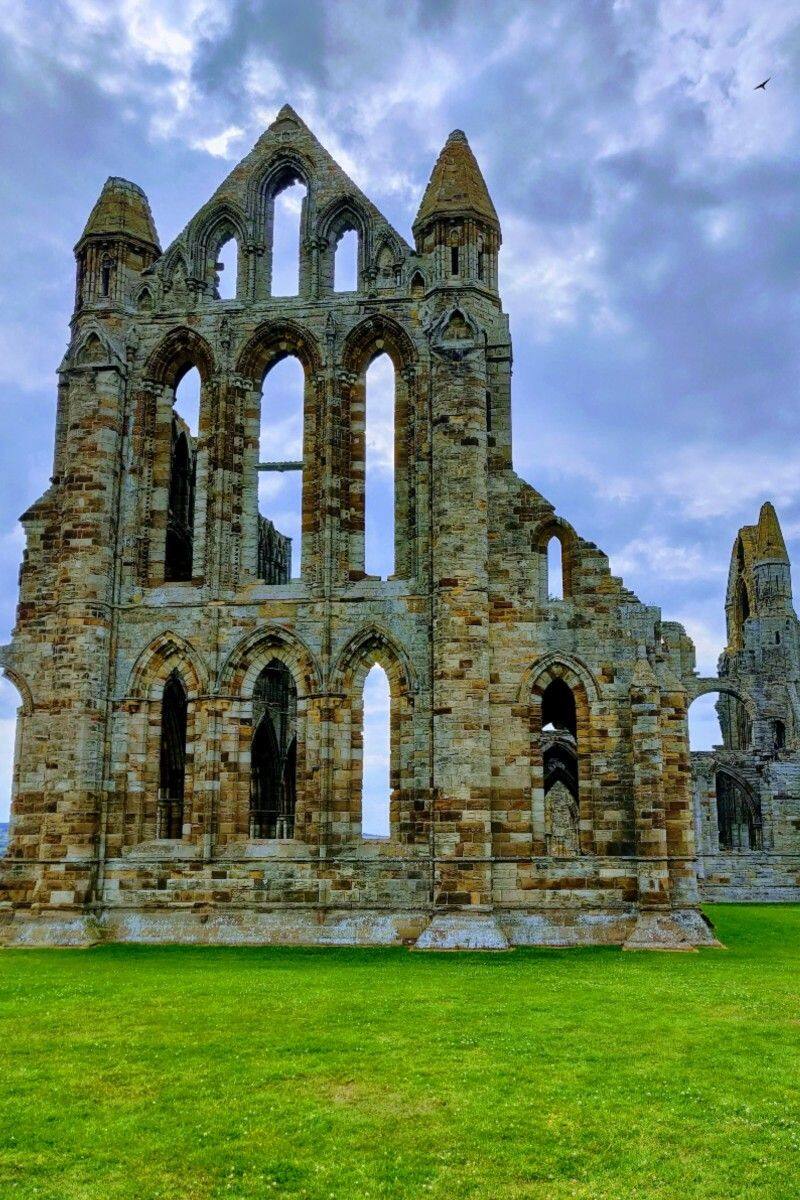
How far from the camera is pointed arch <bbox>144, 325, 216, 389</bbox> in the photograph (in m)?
23.7

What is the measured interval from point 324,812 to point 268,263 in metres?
12.0

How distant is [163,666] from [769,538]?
158 ft

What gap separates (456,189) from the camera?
23672 mm

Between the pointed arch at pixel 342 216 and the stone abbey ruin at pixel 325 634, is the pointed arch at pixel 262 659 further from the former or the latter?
the pointed arch at pixel 342 216

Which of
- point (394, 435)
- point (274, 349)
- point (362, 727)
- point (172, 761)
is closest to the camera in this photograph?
point (362, 727)

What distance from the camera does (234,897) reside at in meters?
20.7

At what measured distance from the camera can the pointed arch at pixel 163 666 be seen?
21969 millimetres

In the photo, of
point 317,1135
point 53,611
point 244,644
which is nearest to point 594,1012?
point 317,1135

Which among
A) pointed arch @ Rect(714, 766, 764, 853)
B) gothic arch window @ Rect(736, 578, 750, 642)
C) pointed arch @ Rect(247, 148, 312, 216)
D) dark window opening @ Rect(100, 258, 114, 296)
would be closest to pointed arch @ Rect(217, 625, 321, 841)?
dark window opening @ Rect(100, 258, 114, 296)

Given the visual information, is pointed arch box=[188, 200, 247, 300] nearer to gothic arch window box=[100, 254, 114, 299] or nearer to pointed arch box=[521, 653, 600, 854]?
gothic arch window box=[100, 254, 114, 299]

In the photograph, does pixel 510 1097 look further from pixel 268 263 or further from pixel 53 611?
pixel 268 263

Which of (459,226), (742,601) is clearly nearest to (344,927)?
(459,226)

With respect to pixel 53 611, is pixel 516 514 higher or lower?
higher

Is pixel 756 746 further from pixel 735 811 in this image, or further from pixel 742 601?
pixel 742 601
